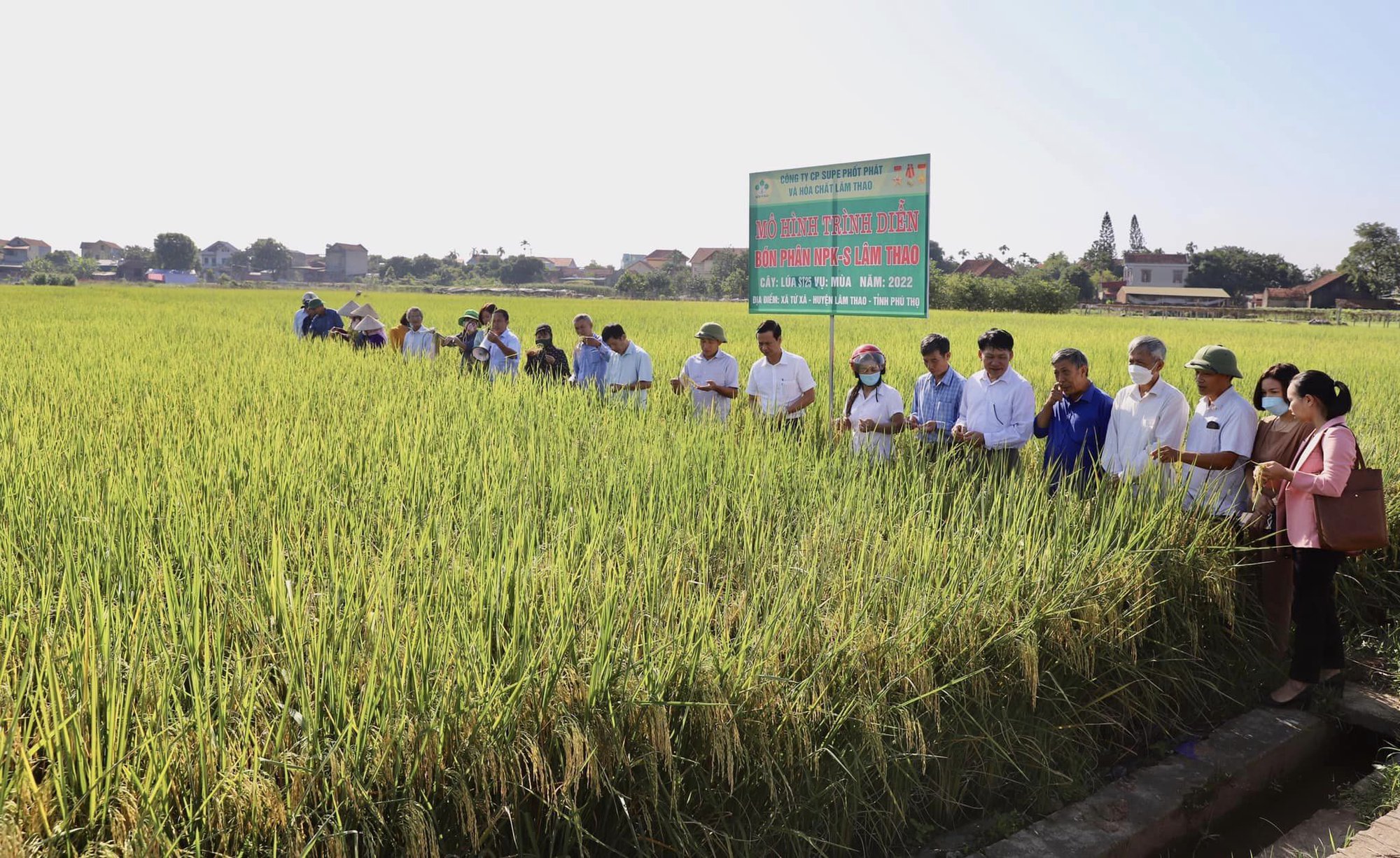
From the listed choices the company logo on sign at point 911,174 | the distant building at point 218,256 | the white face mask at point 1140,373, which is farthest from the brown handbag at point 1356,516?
the distant building at point 218,256

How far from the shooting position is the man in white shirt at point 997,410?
4.64 m

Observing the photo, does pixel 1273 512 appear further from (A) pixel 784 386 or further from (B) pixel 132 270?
(B) pixel 132 270

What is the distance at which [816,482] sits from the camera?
13.3 feet

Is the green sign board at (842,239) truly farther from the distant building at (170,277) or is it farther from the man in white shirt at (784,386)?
the distant building at (170,277)

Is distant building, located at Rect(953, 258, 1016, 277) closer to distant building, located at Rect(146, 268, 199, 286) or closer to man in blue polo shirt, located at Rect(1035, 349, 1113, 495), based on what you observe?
distant building, located at Rect(146, 268, 199, 286)

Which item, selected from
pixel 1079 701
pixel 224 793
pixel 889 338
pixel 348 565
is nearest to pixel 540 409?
pixel 348 565

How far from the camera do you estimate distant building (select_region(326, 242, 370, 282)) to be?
12156 cm

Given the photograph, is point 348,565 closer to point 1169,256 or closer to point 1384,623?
point 1384,623

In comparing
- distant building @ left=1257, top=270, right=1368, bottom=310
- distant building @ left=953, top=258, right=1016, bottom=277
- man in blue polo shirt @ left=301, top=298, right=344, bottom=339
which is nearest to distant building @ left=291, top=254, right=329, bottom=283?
distant building @ left=953, top=258, right=1016, bottom=277

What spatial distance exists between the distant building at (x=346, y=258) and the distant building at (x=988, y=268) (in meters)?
74.9

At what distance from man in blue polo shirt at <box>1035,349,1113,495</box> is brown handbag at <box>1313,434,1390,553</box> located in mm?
1027

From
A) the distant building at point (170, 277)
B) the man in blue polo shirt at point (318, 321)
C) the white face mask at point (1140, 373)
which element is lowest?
the white face mask at point (1140, 373)

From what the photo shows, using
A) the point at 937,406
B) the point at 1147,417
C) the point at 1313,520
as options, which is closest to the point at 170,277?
the point at 937,406

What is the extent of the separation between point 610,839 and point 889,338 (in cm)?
1380
